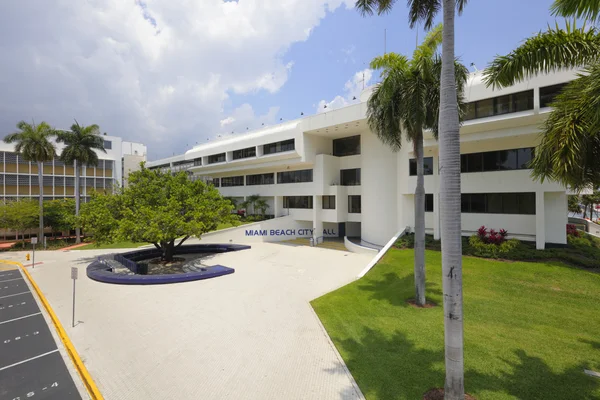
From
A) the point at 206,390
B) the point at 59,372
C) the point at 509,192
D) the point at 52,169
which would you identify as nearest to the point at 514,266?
the point at 509,192

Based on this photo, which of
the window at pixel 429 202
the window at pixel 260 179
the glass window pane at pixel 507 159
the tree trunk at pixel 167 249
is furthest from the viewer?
the window at pixel 260 179

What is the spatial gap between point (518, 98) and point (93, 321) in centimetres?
2529

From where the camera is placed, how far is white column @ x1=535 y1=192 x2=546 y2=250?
1741 centimetres

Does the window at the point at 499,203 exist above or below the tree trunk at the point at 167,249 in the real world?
above

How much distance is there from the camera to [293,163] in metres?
32.0

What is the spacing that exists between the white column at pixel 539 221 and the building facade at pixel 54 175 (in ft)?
140

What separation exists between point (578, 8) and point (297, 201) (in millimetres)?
Result: 29824

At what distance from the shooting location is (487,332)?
9.34m

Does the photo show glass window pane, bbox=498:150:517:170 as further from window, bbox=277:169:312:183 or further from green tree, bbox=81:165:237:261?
green tree, bbox=81:165:237:261

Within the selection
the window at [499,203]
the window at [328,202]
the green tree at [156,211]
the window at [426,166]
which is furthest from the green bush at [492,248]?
the green tree at [156,211]

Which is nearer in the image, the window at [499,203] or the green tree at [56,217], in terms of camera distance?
the window at [499,203]

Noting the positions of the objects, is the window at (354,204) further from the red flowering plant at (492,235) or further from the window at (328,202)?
the red flowering plant at (492,235)

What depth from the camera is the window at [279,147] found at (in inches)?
1256

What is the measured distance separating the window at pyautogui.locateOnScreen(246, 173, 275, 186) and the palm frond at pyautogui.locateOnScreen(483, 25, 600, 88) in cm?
3084
